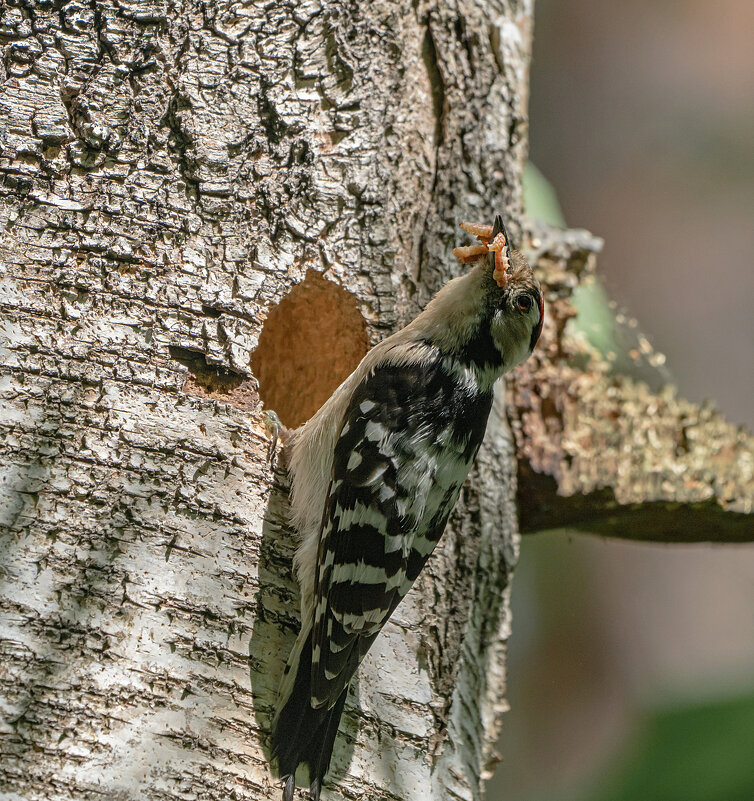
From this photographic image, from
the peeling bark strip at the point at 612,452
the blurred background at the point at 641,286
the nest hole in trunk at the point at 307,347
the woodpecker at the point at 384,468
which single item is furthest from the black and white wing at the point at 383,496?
the blurred background at the point at 641,286

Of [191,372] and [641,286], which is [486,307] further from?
[641,286]

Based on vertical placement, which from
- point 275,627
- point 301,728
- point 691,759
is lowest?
point 301,728

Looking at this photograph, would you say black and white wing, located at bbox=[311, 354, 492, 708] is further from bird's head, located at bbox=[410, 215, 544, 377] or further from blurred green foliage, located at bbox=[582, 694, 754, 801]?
blurred green foliage, located at bbox=[582, 694, 754, 801]

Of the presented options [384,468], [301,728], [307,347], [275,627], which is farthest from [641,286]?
[301,728]

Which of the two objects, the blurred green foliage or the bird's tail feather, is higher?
the blurred green foliage

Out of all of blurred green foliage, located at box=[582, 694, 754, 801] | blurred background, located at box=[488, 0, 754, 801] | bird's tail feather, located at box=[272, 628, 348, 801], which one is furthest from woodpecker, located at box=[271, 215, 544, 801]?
blurred background, located at box=[488, 0, 754, 801]

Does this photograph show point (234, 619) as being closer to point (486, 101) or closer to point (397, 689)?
point (397, 689)

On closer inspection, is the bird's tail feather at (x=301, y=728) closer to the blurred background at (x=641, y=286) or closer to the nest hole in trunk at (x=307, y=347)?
the nest hole in trunk at (x=307, y=347)
